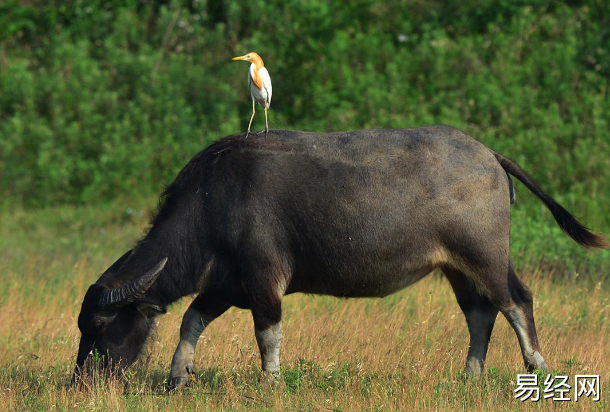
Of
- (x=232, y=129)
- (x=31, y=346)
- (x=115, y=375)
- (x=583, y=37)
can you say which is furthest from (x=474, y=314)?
(x=583, y=37)

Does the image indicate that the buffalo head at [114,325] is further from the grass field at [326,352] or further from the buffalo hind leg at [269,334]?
the buffalo hind leg at [269,334]

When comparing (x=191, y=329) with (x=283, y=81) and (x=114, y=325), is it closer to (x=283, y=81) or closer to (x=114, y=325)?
(x=114, y=325)

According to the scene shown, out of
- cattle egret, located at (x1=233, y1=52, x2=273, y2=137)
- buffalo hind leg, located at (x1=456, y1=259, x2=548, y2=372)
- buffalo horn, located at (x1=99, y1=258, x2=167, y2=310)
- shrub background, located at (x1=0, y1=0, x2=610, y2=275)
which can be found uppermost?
cattle egret, located at (x1=233, y1=52, x2=273, y2=137)

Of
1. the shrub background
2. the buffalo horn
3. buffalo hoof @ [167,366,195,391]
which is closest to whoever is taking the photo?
the buffalo horn

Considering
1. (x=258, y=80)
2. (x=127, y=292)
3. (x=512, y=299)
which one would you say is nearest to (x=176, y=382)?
(x=127, y=292)

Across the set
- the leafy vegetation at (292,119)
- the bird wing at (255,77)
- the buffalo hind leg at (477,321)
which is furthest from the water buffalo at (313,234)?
the leafy vegetation at (292,119)

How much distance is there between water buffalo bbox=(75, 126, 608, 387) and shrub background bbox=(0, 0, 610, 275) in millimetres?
5938

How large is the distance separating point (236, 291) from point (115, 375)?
3.09ft

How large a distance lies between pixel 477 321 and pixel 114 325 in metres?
2.49

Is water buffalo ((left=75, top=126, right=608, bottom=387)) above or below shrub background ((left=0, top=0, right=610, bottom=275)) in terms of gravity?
above

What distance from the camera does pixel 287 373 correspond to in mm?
6387

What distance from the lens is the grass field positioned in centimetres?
588

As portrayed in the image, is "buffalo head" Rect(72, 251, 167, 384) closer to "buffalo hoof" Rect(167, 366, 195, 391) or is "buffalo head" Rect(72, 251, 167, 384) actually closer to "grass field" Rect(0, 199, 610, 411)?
"grass field" Rect(0, 199, 610, 411)

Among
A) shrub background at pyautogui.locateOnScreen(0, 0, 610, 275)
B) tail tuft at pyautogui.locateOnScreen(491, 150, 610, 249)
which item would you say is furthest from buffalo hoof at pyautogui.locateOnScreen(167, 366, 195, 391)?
shrub background at pyautogui.locateOnScreen(0, 0, 610, 275)
